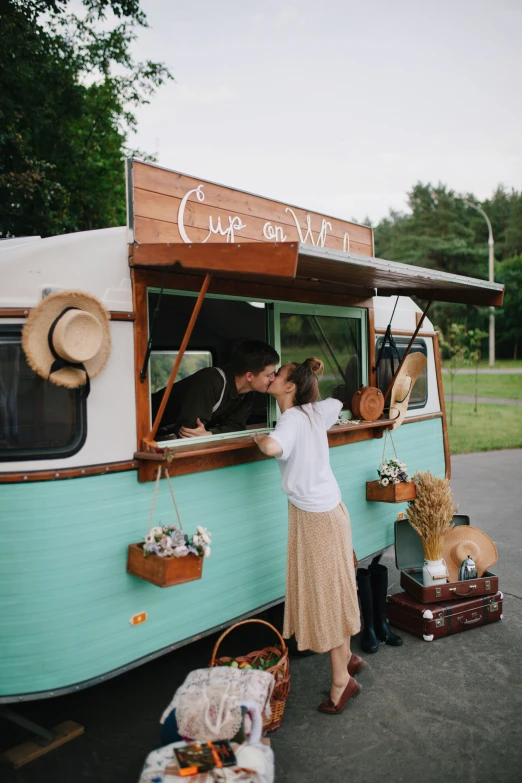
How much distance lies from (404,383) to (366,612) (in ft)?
6.38

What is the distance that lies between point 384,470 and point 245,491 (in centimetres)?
156

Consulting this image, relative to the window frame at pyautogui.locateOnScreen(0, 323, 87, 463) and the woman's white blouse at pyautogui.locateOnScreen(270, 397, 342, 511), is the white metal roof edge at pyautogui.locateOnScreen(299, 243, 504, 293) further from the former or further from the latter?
the window frame at pyautogui.locateOnScreen(0, 323, 87, 463)

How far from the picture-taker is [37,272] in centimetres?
305

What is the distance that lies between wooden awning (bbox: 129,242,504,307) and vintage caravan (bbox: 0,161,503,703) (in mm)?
10

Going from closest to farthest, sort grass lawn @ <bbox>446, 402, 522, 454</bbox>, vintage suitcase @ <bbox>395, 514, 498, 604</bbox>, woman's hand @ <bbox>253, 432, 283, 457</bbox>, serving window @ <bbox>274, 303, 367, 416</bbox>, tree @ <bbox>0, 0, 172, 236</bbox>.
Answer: woman's hand @ <bbox>253, 432, 283, 457</bbox> → serving window @ <bbox>274, 303, 367, 416</bbox> → vintage suitcase @ <bbox>395, 514, 498, 604</bbox> → tree @ <bbox>0, 0, 172, 236</bbox> → grass lawn @ <bbox>446, 402, 522, 454</bbox>

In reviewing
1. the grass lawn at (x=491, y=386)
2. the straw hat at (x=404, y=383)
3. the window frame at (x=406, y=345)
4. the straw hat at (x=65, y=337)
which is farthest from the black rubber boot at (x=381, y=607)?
the grass lawn at (x=491, y=386)

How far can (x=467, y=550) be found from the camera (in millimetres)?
5184

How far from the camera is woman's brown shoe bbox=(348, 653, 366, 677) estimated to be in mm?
4148

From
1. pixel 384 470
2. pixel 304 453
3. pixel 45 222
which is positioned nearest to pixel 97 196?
pixel 45 222

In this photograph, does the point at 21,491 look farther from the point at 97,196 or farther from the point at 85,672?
the point at 97,196

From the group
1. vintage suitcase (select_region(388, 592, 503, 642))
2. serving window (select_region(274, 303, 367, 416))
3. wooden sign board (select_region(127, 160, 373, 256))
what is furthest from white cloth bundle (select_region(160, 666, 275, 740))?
wooden sign board (select_region(127, 160, 373, 256))

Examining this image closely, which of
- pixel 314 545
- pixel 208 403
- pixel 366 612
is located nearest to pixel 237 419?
pixel 208 403

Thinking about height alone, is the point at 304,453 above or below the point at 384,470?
above

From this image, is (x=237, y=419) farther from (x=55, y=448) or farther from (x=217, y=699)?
(x=217, y=699)
